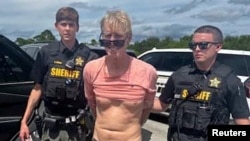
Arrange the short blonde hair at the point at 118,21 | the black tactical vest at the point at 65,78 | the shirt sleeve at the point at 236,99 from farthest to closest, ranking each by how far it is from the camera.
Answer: the black tactical vest at the point at 65,78 → the shirt sleeve at the point at 236,99 → the short blonde hair at the point at 118,21

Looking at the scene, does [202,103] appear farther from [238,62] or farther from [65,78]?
[238,62]

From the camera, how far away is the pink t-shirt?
114 inches

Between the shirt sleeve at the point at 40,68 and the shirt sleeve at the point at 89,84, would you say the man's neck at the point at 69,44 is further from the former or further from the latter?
the shirt sleeve at the point at 89,84

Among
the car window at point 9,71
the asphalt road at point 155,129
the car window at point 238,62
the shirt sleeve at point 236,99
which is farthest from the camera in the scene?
the car window at point 238,62

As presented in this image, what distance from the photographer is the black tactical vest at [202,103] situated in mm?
2990

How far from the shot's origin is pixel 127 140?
2906 mm

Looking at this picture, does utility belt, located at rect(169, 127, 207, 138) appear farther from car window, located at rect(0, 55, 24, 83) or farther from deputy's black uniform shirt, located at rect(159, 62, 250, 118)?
car window, located at rect(0, 55, 24, 83)

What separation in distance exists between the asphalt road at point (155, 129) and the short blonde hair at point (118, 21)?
169 inches

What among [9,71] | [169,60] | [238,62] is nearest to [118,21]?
→ [9,71]

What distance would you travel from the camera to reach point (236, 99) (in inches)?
117

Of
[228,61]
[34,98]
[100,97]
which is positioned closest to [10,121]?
[34,98]

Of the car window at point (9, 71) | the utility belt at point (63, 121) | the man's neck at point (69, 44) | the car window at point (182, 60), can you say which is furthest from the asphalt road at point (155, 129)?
the man's neck at point (69, 44)

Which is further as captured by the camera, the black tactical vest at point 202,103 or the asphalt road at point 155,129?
the asphalt road at point 155,129

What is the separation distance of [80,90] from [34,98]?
42cm
